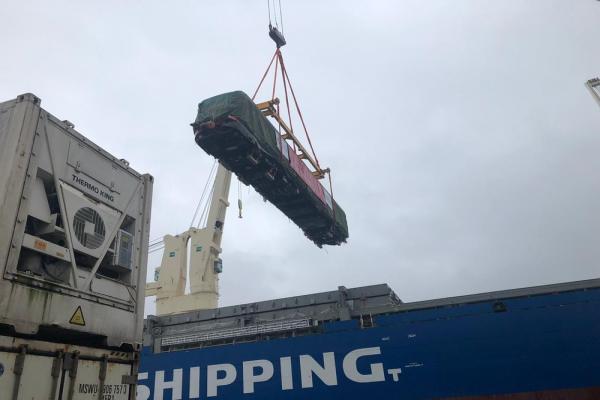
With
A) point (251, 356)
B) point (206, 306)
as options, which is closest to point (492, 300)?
point (251, 356)

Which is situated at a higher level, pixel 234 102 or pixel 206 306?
pixel 234 102

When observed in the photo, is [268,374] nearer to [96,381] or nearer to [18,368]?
[96,381]

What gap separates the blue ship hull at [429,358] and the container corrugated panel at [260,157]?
15.4 feet

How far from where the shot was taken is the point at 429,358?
46.1 ft

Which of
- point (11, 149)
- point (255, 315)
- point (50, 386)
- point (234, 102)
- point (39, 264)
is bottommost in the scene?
point (50, 386)

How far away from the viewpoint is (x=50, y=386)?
4.03 meters

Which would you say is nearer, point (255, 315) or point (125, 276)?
point (125, 276)

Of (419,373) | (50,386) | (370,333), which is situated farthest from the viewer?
(370,333)

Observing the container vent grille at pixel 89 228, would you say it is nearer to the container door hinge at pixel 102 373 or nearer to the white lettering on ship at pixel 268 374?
the container door hinge at pixel 102 373

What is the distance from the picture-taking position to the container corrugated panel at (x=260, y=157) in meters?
13.0

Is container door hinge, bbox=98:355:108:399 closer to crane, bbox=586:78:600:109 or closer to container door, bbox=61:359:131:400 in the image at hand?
container door, bbox=61:359:131:400

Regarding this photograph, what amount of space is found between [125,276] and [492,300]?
43.8 ft

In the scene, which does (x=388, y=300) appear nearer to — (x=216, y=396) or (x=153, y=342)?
(x=216, y=396)

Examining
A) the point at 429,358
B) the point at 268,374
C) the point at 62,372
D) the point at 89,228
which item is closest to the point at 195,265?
the point at 268,374
